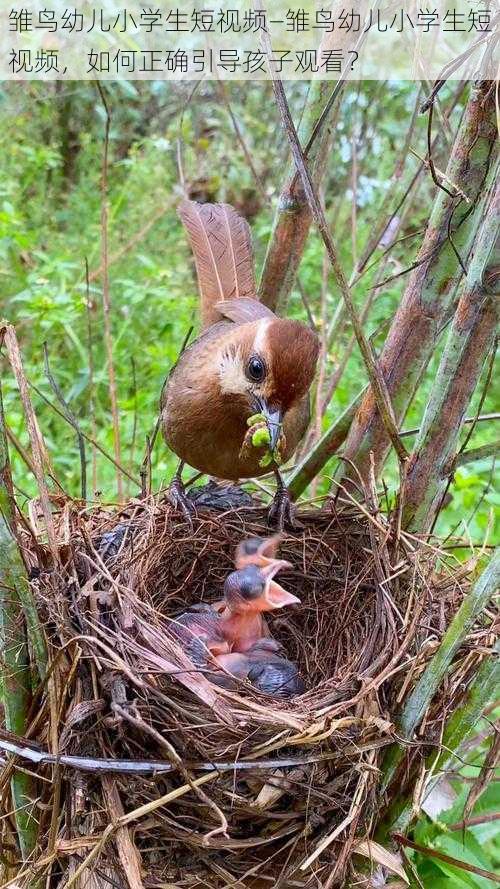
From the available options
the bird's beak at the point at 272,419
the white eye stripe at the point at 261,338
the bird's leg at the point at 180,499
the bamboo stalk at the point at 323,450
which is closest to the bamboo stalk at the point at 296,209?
the white eye stripe at the point at 261,338

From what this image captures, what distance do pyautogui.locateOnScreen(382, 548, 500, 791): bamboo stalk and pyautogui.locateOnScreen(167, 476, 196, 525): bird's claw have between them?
4.04 feet

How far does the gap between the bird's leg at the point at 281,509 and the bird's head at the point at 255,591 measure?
0.75 ft

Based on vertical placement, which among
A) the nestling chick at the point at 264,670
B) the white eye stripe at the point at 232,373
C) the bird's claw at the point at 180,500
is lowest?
the nestling chick at the point at 264,670

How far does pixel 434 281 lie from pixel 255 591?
3.39ft

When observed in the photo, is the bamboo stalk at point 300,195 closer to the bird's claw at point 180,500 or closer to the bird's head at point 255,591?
the bird's claw at point 180,500

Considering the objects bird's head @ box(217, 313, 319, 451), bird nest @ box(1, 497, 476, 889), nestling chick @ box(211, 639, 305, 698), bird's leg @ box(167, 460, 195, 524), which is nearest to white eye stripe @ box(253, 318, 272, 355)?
bird's head @ box(217, 313, 319, 451)

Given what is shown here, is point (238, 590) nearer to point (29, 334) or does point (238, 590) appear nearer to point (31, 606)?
point (31, 606)

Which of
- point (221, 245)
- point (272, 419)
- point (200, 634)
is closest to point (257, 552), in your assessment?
point (200, 634)

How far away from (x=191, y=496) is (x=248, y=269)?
98cm

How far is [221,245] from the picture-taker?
3463 mm

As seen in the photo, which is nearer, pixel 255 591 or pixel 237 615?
pixel 255 591

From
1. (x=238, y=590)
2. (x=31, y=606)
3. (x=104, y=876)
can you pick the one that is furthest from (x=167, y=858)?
(x=238, y=590)

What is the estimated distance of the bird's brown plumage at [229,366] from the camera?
276 centimetres

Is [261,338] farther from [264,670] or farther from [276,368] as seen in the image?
[264,670]
